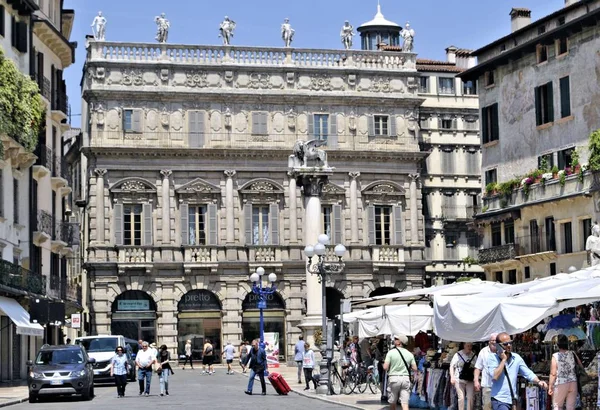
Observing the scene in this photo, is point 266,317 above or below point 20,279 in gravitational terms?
below

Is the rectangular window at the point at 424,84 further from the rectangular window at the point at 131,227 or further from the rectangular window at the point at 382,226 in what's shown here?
the rectangular window at the point at 131,227

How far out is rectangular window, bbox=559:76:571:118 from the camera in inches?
2205

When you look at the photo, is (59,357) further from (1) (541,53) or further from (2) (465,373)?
(1) (541,53)

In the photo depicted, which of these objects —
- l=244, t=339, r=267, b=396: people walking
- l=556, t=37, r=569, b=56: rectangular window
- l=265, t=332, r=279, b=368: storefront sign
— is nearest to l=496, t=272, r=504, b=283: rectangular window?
l=265, t=332, r=279, b=368: storefront sign

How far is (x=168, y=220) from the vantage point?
73250 mm

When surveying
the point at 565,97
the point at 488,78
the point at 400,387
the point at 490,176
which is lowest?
the point at 400,387

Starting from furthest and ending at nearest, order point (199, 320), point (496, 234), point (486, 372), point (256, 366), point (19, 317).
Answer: point (199, 320)
point (496, 234)
point (19, 317)
point (256, 366)
point (486, 372)

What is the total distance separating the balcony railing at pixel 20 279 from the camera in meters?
47.1

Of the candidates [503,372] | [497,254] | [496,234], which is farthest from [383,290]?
[503,372]

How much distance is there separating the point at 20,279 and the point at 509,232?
2404cm

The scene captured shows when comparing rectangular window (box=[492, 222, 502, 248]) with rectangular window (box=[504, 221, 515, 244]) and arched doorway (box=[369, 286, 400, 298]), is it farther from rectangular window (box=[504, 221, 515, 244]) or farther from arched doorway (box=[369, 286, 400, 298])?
arched doorway (box=[369, 286, 400, 298])

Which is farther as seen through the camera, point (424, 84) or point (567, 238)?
point (424, 84)

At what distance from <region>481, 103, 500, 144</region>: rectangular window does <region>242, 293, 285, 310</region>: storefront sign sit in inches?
677

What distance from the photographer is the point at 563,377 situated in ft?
73.0
